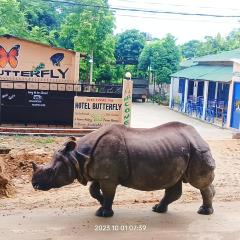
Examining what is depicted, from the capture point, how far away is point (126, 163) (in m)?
6.53

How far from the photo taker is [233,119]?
22266 mm

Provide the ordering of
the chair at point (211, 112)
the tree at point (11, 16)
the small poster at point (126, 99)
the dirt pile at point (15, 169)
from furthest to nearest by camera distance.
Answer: the tree at point (11, 16) < the chair at point (211, 112) < the small poster at point (126, 99) < the dirt pile at point (15, 169)

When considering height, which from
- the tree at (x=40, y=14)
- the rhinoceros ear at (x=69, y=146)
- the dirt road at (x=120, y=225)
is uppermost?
the tree at (x=40, y=14)

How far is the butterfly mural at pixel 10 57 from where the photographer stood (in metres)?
18.2

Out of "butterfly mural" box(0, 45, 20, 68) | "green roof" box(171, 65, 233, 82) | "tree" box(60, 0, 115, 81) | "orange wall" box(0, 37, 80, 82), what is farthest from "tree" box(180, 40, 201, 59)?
"butterfly mural" box(0, 45, 20, 68)

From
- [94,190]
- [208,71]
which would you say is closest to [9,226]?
[94,190]

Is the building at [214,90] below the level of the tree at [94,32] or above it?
below

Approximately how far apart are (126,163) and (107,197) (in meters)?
0.60

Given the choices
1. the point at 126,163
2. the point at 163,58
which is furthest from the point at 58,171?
the point at 163,58

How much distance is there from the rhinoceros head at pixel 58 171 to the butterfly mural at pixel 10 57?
40.9ft


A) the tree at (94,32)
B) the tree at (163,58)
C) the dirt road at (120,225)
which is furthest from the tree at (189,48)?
the dirt road at (120,225)

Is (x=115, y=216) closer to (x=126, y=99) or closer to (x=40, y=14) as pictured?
(x=126, y=99)
